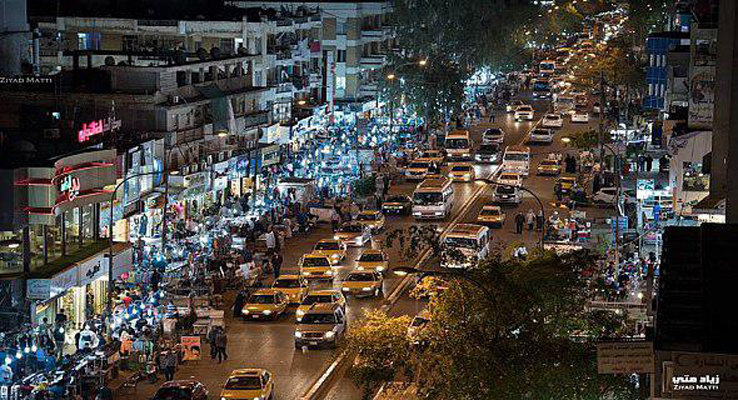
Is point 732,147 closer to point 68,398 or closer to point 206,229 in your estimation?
point 68,398

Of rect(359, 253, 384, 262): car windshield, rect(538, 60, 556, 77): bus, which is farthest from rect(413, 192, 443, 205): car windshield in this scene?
rect(538, 60, 556, 77): bus

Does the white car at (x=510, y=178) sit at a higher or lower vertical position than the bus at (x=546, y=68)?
higher

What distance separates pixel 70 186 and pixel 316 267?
12.2 meters

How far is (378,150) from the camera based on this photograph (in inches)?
3782

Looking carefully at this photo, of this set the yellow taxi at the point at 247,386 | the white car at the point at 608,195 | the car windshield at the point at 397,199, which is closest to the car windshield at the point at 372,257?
the white car at the point at 608,195

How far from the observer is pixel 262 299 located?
181 feet

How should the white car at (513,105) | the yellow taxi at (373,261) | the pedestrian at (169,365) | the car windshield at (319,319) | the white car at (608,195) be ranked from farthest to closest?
1. the white car at (513,105)
2. the white car at (608,195)
3. the yellow taxi at (373,261)
4. the car windshield at (319,319)
5. the pedestrian at (169,365)

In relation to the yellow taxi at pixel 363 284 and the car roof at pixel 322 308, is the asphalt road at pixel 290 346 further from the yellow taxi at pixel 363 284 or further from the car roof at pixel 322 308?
the car roof at pixel 322 308

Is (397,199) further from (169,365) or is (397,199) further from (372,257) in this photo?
(169,365)

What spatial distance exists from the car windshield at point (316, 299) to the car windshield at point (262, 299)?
1.76 meters

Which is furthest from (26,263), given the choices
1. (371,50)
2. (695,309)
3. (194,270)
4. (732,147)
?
(371,50)

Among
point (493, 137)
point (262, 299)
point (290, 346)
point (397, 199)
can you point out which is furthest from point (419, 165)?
point (290, 346)

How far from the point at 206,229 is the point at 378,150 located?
99.1ft

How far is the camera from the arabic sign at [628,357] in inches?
997
